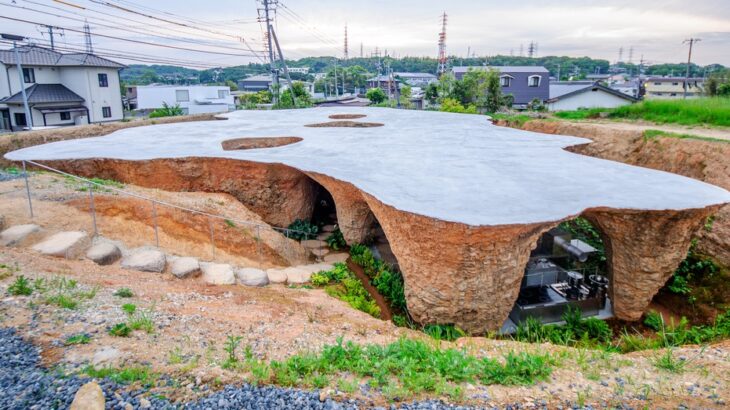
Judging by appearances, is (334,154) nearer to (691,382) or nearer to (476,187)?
(476,187)

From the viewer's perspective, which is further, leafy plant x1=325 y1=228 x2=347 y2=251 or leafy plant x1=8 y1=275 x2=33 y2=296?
leafy plant x1=325 y1=228 x2=347 y2=251

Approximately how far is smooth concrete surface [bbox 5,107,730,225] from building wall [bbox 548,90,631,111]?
2132 cm

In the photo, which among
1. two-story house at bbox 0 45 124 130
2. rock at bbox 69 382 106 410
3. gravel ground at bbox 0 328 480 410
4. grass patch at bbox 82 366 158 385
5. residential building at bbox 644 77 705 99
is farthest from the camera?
residential building at bbox 644 77 705 99

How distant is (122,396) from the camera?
4.27m

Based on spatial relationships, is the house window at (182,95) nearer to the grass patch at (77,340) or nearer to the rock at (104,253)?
the rock at (104,253)

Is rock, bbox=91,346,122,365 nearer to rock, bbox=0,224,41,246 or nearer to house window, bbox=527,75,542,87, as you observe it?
rock, bbox=0,224,41,246

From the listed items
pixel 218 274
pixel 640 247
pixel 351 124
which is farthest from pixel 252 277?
pixel 351 124

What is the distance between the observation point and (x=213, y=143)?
574 inches

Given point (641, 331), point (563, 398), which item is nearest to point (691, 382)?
point (563, 398)

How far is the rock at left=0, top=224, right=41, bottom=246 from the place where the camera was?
863cm

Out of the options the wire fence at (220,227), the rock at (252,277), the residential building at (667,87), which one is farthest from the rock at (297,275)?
the residential building at (667,87)

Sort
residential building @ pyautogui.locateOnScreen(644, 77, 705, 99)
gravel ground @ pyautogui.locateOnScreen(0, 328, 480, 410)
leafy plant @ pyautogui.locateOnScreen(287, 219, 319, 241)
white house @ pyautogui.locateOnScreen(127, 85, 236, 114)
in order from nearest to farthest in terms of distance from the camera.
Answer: gravel ground @ pyautogui.locateOnScreen(0, 328, 480, 410), leafy plant @ pyautogui.locateOnScreen(287, 219, 319, 241), white house @ pyautogui.locateOnScreen(127, 85, 236, 114), residential building @ pyautogui.locateOnScreen(644, 77, 705, 99)

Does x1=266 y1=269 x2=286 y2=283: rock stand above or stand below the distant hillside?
below

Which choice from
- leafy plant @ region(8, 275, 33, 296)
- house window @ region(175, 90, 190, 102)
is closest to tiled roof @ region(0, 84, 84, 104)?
house window @ region(175, 90, 190, 102)
